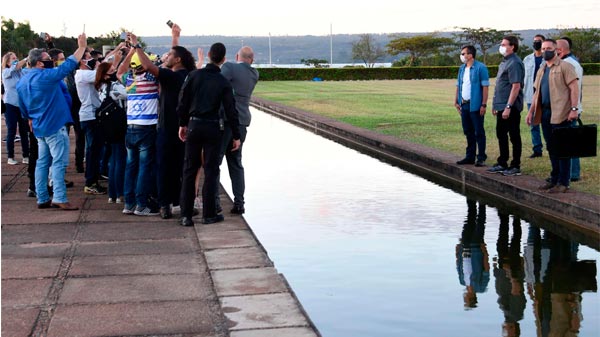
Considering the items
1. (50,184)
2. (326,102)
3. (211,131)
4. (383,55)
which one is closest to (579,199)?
(211,131)

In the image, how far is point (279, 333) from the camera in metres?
5.30

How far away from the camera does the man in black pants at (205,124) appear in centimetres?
877

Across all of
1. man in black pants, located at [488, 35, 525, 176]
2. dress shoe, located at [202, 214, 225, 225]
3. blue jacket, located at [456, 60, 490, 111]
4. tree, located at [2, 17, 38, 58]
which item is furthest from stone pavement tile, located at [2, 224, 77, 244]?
tree, located at [2, 17, 38, 58]

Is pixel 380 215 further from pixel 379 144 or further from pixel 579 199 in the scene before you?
pixel 379 144

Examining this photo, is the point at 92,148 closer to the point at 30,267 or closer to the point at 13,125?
the point at 13,125

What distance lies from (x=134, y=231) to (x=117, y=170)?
174 cm


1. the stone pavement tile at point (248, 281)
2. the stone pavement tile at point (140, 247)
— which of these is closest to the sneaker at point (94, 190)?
the stone pavement tile at point (140, 247)

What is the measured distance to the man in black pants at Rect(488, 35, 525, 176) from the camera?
11.9 meters

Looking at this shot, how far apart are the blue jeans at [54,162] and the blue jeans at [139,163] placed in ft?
2.11

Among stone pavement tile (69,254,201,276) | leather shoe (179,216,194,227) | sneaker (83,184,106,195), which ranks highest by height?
stone pavement tile (69,254,201,276)

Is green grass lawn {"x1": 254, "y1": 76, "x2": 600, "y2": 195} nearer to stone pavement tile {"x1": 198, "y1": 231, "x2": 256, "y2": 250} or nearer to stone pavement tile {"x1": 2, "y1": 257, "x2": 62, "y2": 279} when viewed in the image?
stone pavement tile {"x1": 198, "y1": 231, "x2": 256, "y2": 250}

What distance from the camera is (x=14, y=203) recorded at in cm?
1048

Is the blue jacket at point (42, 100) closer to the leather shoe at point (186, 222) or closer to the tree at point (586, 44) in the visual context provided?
the leather shoe at point (186, 222)

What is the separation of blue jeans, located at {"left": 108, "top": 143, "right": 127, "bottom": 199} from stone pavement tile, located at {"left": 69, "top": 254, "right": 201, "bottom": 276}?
9.28 feet
